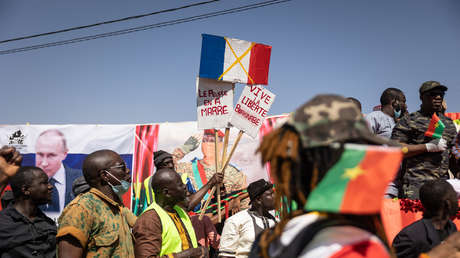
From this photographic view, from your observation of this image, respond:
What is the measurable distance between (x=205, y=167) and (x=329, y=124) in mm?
7462

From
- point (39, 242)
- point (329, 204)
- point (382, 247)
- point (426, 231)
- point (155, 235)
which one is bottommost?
point (39, 242)

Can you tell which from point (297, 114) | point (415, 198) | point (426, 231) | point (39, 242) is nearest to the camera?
point (297, 114)

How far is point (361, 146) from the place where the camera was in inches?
45.1

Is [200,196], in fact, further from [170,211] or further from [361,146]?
[361,146]

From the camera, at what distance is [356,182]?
→ 1.10m

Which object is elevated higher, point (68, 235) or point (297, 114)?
point (297, 114)

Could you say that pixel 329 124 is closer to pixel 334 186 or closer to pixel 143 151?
pixel 334 186

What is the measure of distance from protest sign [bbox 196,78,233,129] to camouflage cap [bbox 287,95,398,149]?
4.15 meters

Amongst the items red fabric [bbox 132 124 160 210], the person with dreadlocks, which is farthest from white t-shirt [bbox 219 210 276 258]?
red fabric [bbox 132 124 160 210]

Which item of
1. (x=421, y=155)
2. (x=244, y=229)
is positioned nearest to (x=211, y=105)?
(x=244, y=229)

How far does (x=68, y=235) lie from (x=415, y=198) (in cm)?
328

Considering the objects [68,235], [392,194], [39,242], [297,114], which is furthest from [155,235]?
[392,194]

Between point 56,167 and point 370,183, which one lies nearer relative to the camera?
point 370,183

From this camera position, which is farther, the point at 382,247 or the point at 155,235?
the point at 155,235
